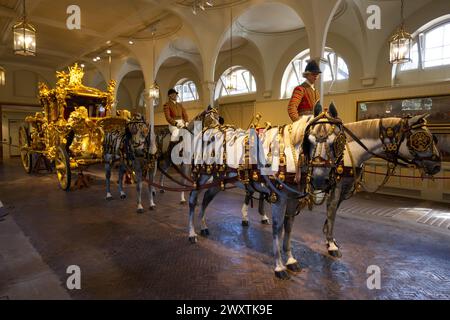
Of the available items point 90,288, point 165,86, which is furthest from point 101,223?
point 165,86

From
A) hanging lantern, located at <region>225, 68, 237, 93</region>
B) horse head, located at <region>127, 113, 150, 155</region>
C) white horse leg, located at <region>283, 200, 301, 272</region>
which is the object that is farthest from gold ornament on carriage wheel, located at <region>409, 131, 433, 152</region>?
hanging lantern, located at <region>225, 68, 237, 93</region>

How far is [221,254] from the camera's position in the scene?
151 inches

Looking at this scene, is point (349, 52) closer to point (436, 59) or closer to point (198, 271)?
point (436, 59)

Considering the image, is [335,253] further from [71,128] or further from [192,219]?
[71,128]

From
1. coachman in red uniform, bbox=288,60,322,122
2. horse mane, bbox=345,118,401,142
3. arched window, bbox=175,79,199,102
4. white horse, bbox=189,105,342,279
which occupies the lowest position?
white horse, bbox=189,105,342,279

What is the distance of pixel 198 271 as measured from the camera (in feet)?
10.9

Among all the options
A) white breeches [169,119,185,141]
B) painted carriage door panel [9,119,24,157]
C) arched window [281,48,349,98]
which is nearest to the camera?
white breeches [169,119,185,141]

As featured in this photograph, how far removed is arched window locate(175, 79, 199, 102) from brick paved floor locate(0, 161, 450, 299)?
514 inches

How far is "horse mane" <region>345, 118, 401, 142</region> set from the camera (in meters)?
3.20

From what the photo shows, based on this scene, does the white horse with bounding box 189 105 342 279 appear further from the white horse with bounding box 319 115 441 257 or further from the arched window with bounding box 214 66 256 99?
the arched window with bounding box 214 66 256 99

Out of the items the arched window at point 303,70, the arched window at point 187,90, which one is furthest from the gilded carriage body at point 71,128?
the arched window at point 187,90

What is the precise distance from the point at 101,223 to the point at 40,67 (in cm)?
1786

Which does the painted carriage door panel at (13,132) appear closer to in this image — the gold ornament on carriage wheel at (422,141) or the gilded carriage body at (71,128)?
the gilded carriage body at (71,128)

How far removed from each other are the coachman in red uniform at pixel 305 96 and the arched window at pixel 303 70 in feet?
22.4
